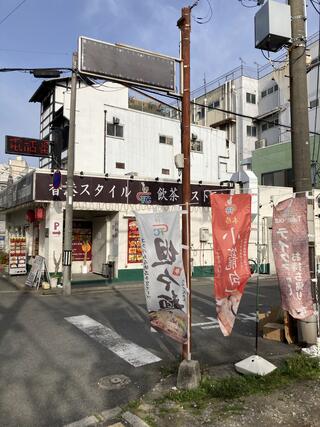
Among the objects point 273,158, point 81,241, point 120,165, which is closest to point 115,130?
point 120,165

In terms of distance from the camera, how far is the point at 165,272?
5383 mm

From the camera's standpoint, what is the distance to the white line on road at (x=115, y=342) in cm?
667

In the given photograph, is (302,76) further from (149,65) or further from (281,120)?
(281,120)

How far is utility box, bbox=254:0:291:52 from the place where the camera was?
713cm

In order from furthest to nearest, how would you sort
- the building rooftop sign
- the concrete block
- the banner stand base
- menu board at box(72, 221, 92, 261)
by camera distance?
menu board at box(72, 221, 92, 261) < the building rooftop sign < the banner stand base < the concrete block

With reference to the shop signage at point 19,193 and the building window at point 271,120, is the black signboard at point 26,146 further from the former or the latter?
the building window at point 271,120

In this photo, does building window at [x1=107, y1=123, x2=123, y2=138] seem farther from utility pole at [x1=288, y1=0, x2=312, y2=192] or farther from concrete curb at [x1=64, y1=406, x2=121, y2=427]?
concrete curb at [x1=64, y1=406, x2=121, y2=427]

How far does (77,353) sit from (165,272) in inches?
110

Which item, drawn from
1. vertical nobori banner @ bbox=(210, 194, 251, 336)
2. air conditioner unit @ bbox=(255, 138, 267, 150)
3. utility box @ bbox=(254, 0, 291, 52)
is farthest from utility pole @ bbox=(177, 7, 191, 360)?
air conditioner unit @ bbox=(255, 138, 267, 150)

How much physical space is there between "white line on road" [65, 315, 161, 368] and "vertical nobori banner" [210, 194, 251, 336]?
180 centimetres

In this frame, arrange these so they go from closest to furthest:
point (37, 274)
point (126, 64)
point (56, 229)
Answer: point (126, 64) < point (37, 274) < point (56, 229)

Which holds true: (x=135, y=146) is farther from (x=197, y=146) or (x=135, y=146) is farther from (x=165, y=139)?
(x=197, y=146)

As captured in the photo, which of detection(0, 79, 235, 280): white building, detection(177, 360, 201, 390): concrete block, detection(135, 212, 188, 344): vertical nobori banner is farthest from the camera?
detection(0, 79, 235, 280): white building

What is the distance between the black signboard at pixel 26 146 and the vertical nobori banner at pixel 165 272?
1309 centimetres
